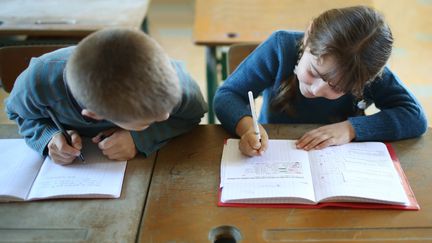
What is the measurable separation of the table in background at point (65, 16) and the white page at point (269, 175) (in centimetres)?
109

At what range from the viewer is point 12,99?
3.52 feet

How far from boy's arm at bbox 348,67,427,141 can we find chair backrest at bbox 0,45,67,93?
1.06m

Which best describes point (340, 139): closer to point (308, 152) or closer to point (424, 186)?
point (308, 152)

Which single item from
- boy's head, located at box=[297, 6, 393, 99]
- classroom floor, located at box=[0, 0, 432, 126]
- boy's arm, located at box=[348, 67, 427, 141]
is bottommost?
classroom floor, located at box=[0, 0, 432, 126]

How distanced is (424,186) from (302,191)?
12.8 inches

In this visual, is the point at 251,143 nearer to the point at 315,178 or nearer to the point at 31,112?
the point at 315,178

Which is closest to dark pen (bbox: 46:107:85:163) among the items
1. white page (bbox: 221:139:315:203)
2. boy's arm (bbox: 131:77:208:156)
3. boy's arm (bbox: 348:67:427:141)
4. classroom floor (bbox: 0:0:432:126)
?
boy's arm (bbox: 131:77:208:156)

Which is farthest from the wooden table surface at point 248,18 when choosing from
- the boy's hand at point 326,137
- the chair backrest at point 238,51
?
the boy's hand at point 326,137

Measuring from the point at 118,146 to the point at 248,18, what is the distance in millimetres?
1218

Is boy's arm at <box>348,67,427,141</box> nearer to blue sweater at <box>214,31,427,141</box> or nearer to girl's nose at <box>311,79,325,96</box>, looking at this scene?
blue sweater at <box>214,31,427,141</box>

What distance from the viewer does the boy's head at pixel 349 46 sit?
0.98 metres

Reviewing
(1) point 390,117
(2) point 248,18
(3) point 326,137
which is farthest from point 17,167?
(2) point 248,18

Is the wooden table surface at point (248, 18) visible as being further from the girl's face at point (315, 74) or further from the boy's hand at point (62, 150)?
the boy's hand at point (62, 150)

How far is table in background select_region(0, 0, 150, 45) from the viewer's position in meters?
1.94
